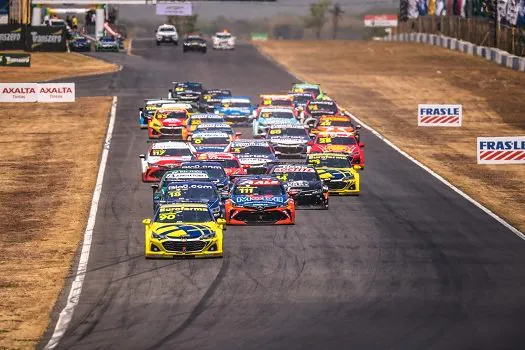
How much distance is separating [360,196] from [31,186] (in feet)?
40.6

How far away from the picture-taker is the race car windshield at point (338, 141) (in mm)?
51031

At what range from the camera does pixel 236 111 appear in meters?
65.3

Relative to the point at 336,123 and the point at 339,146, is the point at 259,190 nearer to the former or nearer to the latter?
the point at 339,146

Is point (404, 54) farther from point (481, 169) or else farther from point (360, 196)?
point (360, 196)

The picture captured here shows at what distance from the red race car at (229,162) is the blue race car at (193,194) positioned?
521cm

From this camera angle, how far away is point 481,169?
178ft

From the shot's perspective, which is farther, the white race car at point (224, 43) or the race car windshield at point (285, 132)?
the white race car at point (224, 43)

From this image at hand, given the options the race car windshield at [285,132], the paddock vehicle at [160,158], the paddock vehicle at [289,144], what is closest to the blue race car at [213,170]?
the paddock vehicle at [160,158]

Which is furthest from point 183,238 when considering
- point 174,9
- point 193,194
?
point 174,9

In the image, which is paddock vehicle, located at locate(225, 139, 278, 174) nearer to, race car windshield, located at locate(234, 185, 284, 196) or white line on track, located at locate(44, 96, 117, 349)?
white line on track, located at locate(44, 96, 117, 349)

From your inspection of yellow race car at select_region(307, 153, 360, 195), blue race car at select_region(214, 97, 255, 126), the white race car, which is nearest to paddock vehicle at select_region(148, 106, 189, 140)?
blue race car at select_region(214, 97, 255, 126)

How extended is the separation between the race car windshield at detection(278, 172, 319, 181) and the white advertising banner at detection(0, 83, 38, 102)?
123 ft

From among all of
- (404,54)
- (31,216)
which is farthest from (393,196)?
(404,54)

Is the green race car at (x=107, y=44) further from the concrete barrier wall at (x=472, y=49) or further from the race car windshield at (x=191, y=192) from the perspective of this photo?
the race car windshield at (x=191, y=192)
